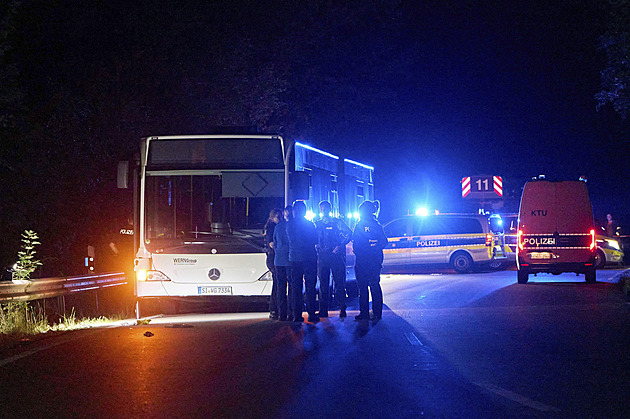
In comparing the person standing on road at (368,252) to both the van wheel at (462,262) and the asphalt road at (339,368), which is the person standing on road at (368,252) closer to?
the asphalt road at (339,368)

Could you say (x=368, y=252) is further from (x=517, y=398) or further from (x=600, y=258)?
(x=600, y=258)

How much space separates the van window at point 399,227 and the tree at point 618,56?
1069 cm

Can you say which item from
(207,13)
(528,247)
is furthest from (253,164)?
(207,13)

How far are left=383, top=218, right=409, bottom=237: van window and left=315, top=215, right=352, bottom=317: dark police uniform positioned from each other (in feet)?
46.5

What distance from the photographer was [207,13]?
31.3 meters

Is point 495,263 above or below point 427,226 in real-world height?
below

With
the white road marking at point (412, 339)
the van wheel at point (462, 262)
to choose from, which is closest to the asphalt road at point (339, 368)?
the white road marking at point (412, 339)

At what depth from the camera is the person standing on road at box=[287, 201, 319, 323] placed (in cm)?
1497

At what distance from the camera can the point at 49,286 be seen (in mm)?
17391

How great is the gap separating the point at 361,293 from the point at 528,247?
30.0ft

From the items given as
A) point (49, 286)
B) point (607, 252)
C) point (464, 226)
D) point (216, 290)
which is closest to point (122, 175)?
point (216, 290)

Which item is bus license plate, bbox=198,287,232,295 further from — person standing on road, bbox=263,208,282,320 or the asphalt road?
person standing on road, bbox=263,208,282,320

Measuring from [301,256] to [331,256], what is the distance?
49.5 inches

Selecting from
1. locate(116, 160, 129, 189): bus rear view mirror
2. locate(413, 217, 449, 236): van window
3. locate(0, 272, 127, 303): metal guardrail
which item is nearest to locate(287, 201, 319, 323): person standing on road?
locate(116, 160, 129, 189): bus rear view mirror
